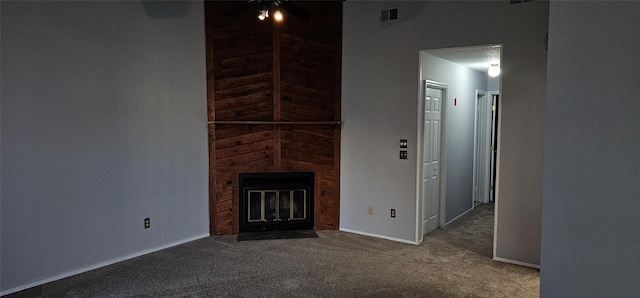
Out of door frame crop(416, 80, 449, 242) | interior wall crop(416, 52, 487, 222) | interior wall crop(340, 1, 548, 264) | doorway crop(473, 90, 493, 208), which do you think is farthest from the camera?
doorway crop(473, 90, 493, 208)

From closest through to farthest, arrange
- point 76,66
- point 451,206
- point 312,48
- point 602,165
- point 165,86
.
→ point 602,165
point 76,66
point 165,86
point 312,48
point 451,206

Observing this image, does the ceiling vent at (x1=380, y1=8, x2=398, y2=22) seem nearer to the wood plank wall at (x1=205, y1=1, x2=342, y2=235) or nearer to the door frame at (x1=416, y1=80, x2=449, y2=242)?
the wood plank wall at (x1=205, y1=1, x2=342, y2=235)

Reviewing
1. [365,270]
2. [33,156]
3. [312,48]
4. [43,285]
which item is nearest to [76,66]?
[33,156]

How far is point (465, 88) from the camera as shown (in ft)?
20.9

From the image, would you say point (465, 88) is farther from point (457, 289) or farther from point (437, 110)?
point (457, 289)

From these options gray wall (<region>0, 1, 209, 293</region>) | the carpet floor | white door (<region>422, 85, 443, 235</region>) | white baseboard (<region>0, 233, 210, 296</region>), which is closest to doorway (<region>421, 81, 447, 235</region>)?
white door (<region>422, 85, 443, 235</region>)

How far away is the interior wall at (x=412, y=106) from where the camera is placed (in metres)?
4.23

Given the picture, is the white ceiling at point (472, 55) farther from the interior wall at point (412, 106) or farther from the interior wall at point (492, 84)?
the interior wall at point (492, 84)

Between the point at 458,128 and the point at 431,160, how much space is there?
1.06 meters

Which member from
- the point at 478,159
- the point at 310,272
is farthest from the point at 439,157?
the point at 310,272

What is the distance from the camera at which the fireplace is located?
17.5 ft

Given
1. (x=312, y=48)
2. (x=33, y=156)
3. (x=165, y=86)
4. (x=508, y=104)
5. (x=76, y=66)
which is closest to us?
(x=33, y=156)

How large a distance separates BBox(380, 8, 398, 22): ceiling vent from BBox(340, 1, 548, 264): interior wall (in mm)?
50

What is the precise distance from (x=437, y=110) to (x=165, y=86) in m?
3.39
